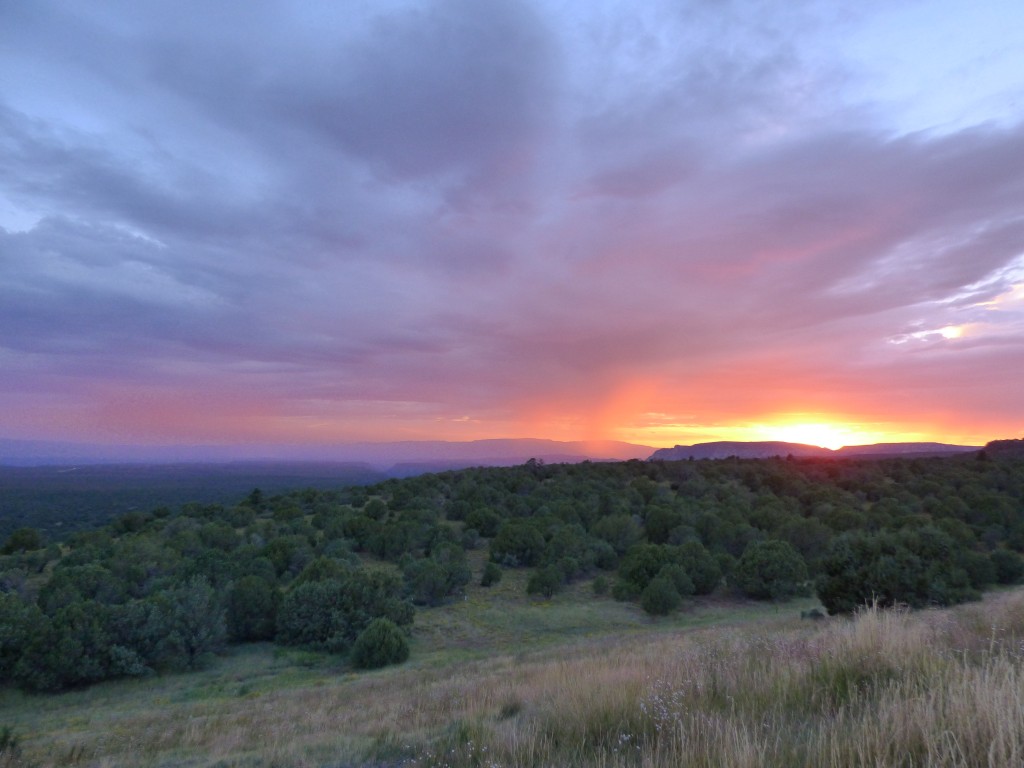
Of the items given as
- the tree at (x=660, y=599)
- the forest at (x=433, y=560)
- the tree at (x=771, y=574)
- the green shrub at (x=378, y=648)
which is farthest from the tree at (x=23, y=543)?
the tree at (x=771, y=574)

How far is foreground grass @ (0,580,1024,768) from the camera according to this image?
3826mm

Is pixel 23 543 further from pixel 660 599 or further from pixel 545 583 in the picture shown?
pixel 660 599

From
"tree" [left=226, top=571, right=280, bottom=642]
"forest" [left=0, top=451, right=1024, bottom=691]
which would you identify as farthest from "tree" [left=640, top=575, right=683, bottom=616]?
"tree" [left=226, top=571, right=280, bottom=642]

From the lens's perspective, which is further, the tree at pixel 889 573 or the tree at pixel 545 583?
the tree at pixel 545 583

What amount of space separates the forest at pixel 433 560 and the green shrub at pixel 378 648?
0.21 ft

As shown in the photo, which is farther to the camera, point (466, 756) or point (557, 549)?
point (557, 549)

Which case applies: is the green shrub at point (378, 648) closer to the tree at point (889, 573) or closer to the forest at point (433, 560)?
the forest at point (433, 560)

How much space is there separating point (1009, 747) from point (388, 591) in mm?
21974

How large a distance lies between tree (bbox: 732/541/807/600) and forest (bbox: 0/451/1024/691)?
76 mm

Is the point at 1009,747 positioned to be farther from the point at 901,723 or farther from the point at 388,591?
the point at 388,591

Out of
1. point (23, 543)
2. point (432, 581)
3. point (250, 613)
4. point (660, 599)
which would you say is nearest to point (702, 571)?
point (660, 599)

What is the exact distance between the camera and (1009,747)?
11.5 feet

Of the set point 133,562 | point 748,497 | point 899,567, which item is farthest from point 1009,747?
point 748,497

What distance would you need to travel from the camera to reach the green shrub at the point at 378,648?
18.3 meters
